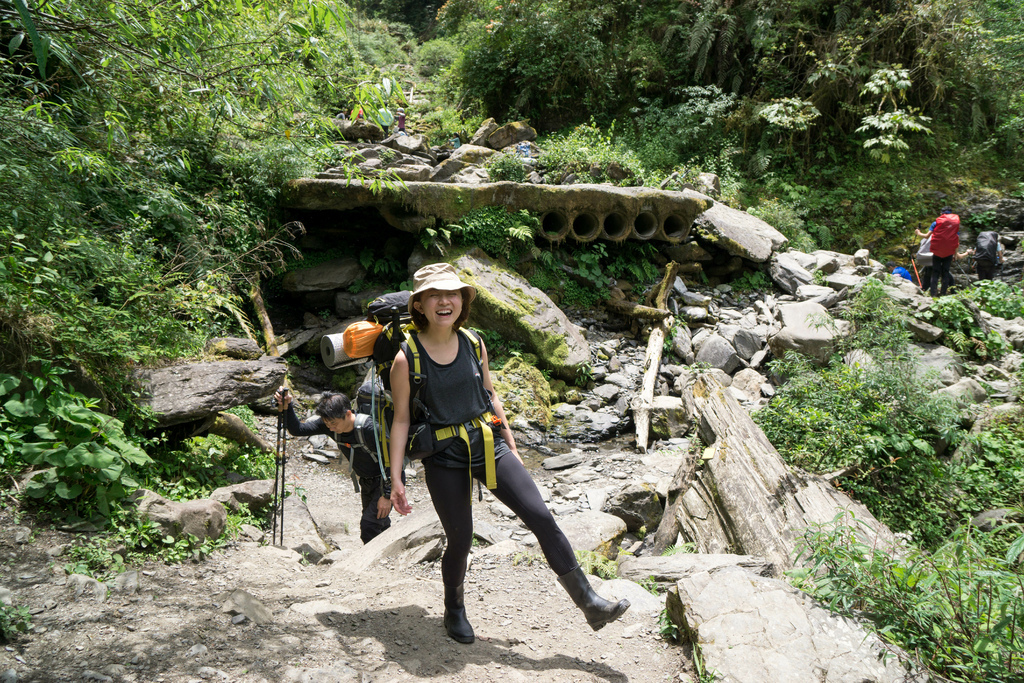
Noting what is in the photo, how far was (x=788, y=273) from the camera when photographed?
11266mm

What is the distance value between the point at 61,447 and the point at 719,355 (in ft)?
27.9

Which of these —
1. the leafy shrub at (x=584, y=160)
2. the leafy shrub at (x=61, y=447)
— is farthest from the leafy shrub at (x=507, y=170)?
the leafy shrub at (x=61, y=447)

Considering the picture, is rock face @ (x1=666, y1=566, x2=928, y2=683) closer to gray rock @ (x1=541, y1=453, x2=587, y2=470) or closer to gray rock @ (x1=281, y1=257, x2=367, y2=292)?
gray rock @ (x1=541, y1=453, x2=587, y2=470)

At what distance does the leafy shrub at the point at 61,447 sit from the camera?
3398 mm

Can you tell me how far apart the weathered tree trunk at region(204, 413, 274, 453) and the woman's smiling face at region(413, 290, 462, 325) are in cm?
391

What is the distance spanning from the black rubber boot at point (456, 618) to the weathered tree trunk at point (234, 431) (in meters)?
3.75

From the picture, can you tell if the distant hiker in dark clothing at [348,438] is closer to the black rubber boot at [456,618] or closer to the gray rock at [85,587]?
the black rubber boot at [456,618]

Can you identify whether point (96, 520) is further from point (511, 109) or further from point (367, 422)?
point (511, 109)

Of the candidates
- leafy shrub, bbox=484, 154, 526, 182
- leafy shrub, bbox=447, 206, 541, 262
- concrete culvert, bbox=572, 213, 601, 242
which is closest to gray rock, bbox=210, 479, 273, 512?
leafy shrub, bbox=447, 206, 541, 262

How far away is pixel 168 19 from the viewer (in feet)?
14.8

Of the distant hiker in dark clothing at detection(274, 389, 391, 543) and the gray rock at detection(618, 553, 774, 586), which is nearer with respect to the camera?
the gray rock at detection(618, 553, 774, 586)

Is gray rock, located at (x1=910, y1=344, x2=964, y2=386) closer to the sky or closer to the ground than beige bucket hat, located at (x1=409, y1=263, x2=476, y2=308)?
closer to the ground

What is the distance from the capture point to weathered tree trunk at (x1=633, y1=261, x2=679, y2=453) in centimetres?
812

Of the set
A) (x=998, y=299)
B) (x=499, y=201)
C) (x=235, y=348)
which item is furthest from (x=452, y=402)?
(x=998, y=299)
